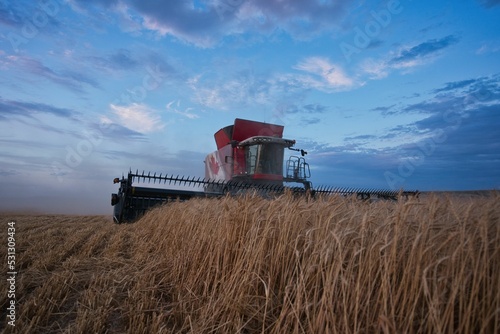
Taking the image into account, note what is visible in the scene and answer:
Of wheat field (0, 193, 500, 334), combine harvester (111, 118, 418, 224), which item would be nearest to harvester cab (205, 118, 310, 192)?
combine harvester (111, 118, 418, 224)

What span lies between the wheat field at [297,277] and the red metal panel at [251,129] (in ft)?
37.3

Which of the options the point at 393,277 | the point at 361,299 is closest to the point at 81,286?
the point at 361,299

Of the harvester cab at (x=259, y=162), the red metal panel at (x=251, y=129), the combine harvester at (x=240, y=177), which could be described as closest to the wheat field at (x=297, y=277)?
the combine harvester at (x=240, y=177)

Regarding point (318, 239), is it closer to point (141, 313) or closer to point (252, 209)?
point (252, 209)

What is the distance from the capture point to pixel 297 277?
1845 millimetres

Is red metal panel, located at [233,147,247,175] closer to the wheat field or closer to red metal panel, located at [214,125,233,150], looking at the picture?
red metal panel, located at [214,125,233,150]

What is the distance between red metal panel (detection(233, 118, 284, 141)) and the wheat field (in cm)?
1138

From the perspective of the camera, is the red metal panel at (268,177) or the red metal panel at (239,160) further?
the red metal panel at (239,160)

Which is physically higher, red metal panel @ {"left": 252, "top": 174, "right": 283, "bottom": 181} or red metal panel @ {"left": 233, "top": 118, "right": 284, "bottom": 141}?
red metal panel @ {"left": 233, "top": 118, "right": 284, "bottom": 141}

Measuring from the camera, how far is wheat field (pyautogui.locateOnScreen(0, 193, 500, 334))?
1.40m

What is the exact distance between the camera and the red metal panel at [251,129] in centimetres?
1493

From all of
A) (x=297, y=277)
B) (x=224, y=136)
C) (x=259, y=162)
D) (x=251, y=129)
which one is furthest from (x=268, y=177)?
(x=297, y=277)

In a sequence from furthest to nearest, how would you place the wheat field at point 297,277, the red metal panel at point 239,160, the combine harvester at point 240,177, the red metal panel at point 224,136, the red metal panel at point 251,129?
the red metal panel at point 224,136, the red metal panel at point 251,129, the red metal panel at point 239,160, the combine harvester at point 240,177, the wheat field at point 297,277

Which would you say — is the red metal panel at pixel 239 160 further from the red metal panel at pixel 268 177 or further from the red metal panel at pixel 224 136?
the red metal panel at pixel 224 136
